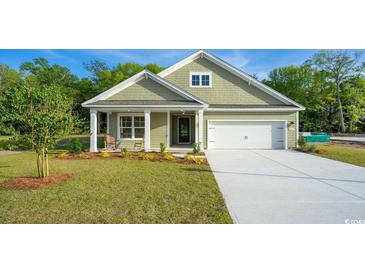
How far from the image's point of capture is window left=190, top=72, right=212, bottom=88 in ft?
54.2

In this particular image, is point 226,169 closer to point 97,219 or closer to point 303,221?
point 303,221

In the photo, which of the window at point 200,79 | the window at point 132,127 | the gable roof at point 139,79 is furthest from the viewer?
the window at point 200,79

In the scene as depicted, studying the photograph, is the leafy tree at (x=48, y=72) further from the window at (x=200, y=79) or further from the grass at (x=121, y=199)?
the grass at (x=121, y=199)

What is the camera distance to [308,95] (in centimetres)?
4091

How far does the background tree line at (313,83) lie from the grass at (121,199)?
3212 centimetres

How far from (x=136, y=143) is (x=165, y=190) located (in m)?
8.99

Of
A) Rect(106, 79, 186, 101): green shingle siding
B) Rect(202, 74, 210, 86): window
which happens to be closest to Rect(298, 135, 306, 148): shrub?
Rect(202, 74, 210, 86): window

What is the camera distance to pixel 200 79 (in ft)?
54.3

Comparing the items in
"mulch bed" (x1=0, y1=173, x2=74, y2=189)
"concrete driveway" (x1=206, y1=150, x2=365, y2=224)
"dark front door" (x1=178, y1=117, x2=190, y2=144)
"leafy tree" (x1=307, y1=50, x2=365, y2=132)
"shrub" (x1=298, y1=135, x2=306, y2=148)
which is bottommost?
"concrete driveway" (x1=206, y1=150, x2=365, y2=224)

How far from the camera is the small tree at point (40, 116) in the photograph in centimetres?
633

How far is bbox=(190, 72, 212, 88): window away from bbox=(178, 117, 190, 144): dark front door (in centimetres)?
282

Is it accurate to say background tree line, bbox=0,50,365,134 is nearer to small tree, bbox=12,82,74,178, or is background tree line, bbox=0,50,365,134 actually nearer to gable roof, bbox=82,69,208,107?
gable roof, bbox=82,69,208,107

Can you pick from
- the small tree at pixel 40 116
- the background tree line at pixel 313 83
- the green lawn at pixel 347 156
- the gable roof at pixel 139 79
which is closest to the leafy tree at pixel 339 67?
the background tree line at pixel 313 83
